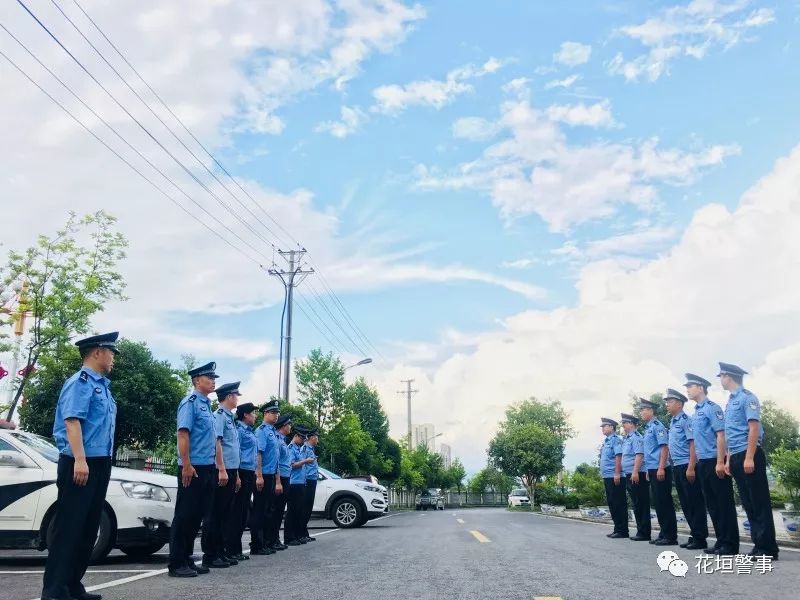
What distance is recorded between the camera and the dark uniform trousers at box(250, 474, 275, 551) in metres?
9.27

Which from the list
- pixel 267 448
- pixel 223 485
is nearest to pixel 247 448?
pixel 267 448

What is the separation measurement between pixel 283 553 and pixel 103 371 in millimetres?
4596

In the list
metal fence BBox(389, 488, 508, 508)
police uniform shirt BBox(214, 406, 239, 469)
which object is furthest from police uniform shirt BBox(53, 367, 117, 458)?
metal fence BBox(389, 488, 508, 508)

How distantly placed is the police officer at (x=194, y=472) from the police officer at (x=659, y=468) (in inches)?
252

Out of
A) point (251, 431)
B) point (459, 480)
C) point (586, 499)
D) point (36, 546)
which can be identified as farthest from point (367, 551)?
point (459, 480)

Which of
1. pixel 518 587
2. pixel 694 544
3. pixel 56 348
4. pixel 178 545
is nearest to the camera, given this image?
pixel 518 587

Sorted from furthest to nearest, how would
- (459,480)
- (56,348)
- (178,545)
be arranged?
1. (459,480)
2. (56,348)
3. (178,545)

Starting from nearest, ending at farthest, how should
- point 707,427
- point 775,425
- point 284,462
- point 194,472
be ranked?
1. point 194,472
2. point 707,427
3. point 284,462
4. point 775,425

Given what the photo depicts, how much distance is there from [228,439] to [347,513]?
30.2 feet

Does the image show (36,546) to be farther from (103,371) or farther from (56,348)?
(56,348)

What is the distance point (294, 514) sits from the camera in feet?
36.6

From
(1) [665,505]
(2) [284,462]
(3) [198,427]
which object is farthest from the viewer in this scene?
(2) [284,462]

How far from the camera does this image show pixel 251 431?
9.10 m

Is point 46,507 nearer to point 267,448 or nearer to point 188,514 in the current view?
point 188,514
